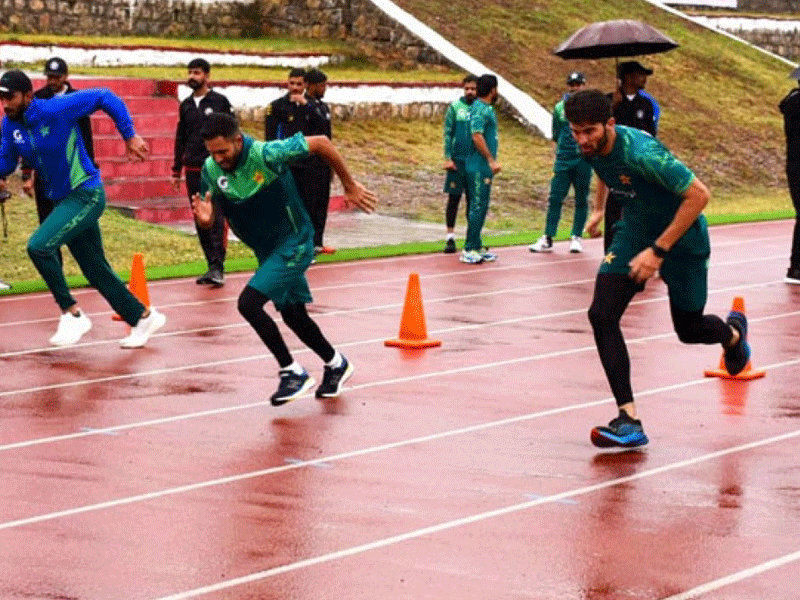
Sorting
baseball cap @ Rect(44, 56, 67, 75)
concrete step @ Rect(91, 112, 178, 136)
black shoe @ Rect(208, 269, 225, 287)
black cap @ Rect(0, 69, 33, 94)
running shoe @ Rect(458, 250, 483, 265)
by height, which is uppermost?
black cap @ Rect(0, 69, 33, 94)

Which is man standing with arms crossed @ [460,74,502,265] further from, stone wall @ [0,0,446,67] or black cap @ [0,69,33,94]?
stone wall @ [0,0,446,67]

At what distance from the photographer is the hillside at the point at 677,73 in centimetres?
3131

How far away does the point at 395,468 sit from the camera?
9453mm

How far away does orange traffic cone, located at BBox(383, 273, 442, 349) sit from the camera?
1345cm

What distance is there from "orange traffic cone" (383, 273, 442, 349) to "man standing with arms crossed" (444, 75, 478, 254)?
19.4ft

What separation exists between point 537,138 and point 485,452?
67.5 ft

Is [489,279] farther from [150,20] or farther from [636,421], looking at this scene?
[150,20]

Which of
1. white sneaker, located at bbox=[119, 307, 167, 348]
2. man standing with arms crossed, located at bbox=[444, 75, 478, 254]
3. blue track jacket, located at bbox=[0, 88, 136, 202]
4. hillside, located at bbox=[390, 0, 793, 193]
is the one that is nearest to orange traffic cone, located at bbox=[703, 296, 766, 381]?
white sneaker, located at bbox=[119, 307, 167, 348]

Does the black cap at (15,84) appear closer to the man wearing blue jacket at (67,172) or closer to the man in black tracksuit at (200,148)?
the man wearing blue jacket at (67,172)

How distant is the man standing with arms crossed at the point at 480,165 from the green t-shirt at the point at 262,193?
7.73 metres

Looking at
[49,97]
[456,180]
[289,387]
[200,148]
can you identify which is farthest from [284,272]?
[456,180]

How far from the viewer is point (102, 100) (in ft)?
43.5

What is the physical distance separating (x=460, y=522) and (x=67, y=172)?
5872 mm

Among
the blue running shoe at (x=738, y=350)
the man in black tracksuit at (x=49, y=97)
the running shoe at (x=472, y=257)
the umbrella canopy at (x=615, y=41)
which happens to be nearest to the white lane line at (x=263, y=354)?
the running shoe at (x=472, y=257)
